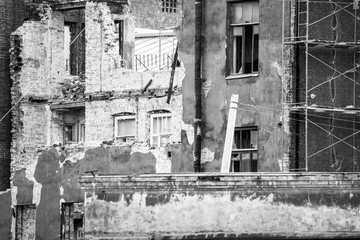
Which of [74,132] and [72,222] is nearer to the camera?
[72,222]

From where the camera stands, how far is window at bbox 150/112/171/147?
185ft

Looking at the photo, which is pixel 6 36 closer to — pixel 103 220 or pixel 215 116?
pixel 215 116

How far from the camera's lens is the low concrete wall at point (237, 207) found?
4553 centimetres

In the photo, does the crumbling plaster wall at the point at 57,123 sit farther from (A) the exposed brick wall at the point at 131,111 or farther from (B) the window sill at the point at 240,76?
(B) the window sill at the point at 240,76

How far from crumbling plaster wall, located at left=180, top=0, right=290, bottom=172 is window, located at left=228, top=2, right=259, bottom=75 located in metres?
0.20

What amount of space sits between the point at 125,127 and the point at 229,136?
8.88m

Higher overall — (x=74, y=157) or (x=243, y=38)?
(x=243, y=38)

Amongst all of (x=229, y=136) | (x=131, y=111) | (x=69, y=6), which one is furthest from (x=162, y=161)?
(x=69, y=6)

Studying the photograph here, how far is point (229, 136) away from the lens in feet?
162

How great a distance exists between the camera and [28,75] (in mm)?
60250

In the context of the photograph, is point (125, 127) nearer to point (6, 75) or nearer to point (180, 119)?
point (180, 119)

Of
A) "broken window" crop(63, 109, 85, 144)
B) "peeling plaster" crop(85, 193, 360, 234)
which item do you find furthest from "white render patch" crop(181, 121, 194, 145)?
"broken window" crop(63, 109, 85, 144)

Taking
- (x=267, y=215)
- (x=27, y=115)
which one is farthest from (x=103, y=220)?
(x=27, y=115)

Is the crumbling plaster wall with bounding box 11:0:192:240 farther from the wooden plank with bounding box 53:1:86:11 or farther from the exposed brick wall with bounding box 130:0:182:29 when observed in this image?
the exposed brick wall with bounding box 130:0:182:29
